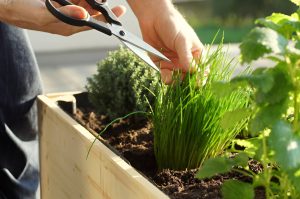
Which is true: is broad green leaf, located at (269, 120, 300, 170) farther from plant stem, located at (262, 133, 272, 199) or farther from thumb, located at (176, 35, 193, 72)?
thumb, located at (176, 35, 193, 72)

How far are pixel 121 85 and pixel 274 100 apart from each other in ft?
2.87

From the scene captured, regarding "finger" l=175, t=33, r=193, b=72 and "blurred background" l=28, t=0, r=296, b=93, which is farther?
"blurred background" l=28, t=0, r=296, b=93

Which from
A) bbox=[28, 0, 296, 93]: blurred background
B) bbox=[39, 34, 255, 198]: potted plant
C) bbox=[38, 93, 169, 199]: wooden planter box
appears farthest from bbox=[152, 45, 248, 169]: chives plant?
bbox=[28, 0, 296, 93]: blurred background

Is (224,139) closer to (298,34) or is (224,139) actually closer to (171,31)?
(171,31)

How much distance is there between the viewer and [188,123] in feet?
4.73

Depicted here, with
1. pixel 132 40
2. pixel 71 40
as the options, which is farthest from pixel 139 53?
pixel 71 40

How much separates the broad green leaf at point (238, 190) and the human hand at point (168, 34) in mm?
406

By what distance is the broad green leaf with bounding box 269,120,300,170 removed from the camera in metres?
0.91

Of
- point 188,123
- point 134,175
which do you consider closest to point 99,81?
point 188,123

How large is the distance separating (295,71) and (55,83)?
3.01m

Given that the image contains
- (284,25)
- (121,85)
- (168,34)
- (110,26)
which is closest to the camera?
(284,25)

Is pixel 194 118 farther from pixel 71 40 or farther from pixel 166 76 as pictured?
pixel 71 40

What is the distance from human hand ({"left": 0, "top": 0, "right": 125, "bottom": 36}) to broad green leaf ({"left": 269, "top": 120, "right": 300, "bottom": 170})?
55cm

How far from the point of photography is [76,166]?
156 cm
